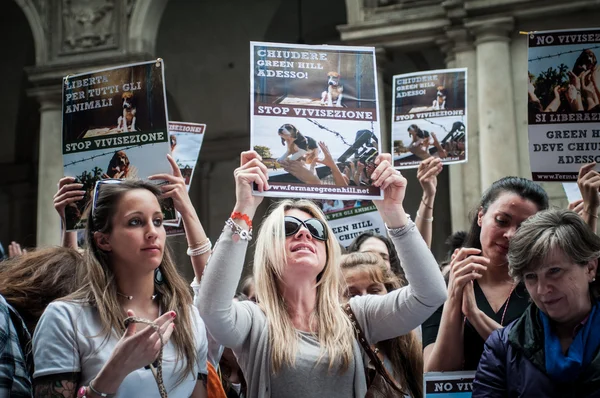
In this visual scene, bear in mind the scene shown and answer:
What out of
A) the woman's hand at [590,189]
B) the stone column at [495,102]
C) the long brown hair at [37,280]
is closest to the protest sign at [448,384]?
the woman's hand at [590,189]

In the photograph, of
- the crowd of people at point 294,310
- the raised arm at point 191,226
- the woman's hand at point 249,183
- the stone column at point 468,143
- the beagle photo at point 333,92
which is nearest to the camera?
the crowd of people at point 294,310

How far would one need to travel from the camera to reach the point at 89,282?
304 cm

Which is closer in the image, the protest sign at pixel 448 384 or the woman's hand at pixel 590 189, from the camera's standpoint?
the protest sign at pixel 448 384

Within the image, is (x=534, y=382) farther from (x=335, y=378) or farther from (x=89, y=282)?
(x=89, y=282)

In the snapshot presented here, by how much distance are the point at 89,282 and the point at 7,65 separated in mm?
11805

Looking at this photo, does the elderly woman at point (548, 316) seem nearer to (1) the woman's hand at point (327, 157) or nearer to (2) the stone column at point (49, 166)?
(1) the woman's hand at point (327, 157)

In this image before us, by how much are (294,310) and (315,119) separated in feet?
2.54

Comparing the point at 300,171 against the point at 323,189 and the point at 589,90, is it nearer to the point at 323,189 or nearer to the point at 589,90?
the point at 323,189

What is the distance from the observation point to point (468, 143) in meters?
8.59

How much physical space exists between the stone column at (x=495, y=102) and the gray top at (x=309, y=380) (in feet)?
17.6

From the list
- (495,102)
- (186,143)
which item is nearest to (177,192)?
(186,143)

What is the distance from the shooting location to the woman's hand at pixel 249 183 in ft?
10.4

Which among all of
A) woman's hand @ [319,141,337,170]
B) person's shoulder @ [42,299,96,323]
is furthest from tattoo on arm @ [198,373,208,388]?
woman's hand @ [319,141,337,170]

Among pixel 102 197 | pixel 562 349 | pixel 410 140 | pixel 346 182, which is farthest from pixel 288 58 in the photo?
pixel 410 140
